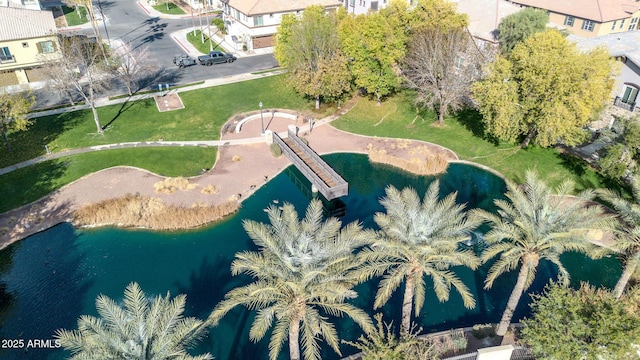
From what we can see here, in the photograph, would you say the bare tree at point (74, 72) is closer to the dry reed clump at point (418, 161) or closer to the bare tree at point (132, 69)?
the bare tree at point (132, 69)

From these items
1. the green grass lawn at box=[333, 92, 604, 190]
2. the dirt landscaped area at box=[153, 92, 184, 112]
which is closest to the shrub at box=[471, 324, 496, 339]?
the green grass lawn at box=[333, 92, 604, 190]

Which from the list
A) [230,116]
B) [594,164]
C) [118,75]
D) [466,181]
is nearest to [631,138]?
[594,164]

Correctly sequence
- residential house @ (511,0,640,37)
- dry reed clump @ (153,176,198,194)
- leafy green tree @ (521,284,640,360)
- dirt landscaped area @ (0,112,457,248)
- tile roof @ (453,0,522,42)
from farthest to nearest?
residential house @ (511,0,640,37)
tile roof @ (453,0,522,42)
dry reed clump @ (153,176,198,194)
dirt landscaped area @ (0,112,457,248)
leafy green tree @ (521,284,640,360)

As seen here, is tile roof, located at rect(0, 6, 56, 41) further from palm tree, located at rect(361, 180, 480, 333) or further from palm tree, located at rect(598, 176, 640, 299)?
palm tree, located at rect(598, 176, 640, 299)

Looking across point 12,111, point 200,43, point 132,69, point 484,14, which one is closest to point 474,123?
point 484,14

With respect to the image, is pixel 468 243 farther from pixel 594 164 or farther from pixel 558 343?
pixel 594 164

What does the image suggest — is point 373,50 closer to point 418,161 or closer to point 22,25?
point 418,161
